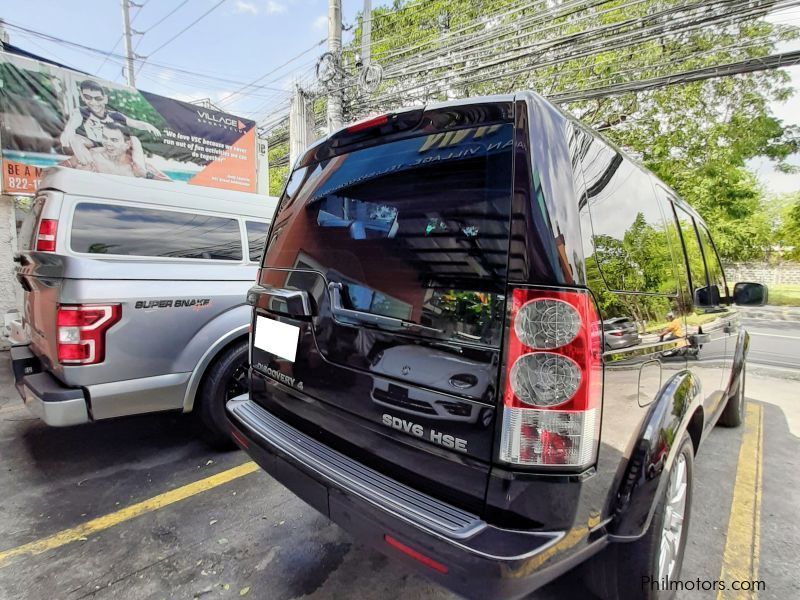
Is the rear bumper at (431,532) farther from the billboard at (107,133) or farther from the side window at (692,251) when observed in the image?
the billboard at (107,133)

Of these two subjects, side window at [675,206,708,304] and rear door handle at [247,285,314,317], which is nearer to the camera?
rear door handle at [247,285,314,317]

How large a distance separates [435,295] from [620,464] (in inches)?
32.2

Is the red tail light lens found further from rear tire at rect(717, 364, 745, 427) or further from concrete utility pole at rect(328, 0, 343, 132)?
concrete utility pole at rect(328, 0, 343, 132)

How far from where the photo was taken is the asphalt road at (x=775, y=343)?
7.42m

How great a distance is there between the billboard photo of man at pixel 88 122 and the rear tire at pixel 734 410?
9482 millimetres

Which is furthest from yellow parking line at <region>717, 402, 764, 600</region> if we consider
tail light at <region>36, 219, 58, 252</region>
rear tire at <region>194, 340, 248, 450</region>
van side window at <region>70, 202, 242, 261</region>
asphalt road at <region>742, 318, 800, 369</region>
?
tail light at <region>36, 219, 58, 252</region>

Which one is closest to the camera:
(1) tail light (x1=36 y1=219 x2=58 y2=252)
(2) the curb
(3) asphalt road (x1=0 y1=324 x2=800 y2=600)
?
(3) asphalt road (x1=0 y1=324 x2=800 y2=600)

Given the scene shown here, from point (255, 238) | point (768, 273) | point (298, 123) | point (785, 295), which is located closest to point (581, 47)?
point (298, 123)

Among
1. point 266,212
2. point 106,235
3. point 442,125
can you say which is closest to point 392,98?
point 266,212

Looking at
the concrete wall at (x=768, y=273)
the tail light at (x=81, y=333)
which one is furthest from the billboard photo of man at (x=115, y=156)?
the concrete wall at (x=768, y=273)

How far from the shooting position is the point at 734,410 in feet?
12.2

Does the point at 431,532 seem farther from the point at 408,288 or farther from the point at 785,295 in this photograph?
the point at 785,295

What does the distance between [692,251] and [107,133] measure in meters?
8.70

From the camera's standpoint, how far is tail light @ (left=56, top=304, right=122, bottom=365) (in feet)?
7.76
